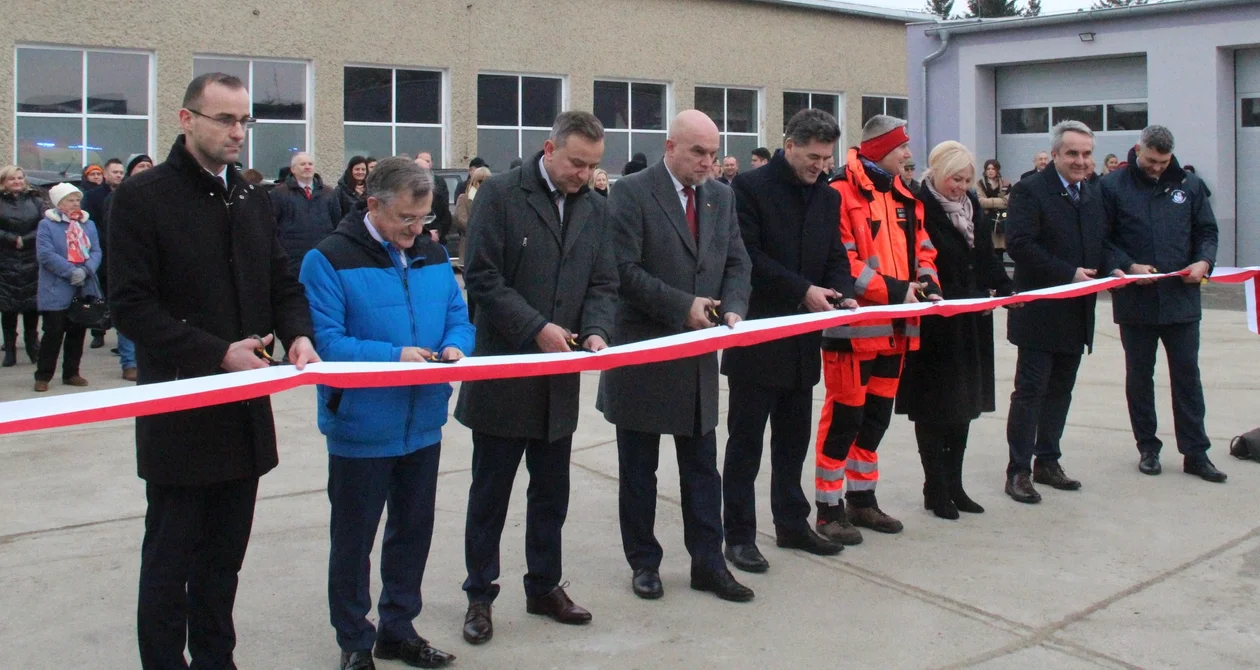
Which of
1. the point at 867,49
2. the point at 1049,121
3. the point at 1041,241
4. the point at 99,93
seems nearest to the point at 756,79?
the point at 867,49

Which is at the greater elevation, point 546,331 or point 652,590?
point 546,331

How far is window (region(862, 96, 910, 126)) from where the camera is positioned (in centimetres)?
3372

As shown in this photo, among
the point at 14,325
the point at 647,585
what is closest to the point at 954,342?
the point at 647,585

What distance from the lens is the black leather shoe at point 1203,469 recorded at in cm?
694

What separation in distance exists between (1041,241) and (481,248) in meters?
3.68

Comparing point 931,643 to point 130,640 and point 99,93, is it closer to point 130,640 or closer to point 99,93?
point 130,640

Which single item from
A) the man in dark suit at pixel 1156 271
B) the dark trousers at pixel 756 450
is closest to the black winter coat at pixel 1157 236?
the man in dark suit at pixel 1156 271

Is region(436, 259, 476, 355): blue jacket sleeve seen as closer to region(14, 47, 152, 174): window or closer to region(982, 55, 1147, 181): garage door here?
region(14, 47, 152, 174): window

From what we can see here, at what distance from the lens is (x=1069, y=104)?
22.4 meters

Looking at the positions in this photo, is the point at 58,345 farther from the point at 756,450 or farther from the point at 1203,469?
the point at 1203,469

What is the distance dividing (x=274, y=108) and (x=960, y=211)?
19848 millimetres

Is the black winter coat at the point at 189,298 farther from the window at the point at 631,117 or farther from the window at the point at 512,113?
the window at the point at 631,117

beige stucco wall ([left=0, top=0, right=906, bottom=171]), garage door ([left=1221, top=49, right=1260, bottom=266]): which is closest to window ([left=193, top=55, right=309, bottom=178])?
beige stucco wall ([left=0, top=0, right=906, bottom=171])

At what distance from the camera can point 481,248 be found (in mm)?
4520
